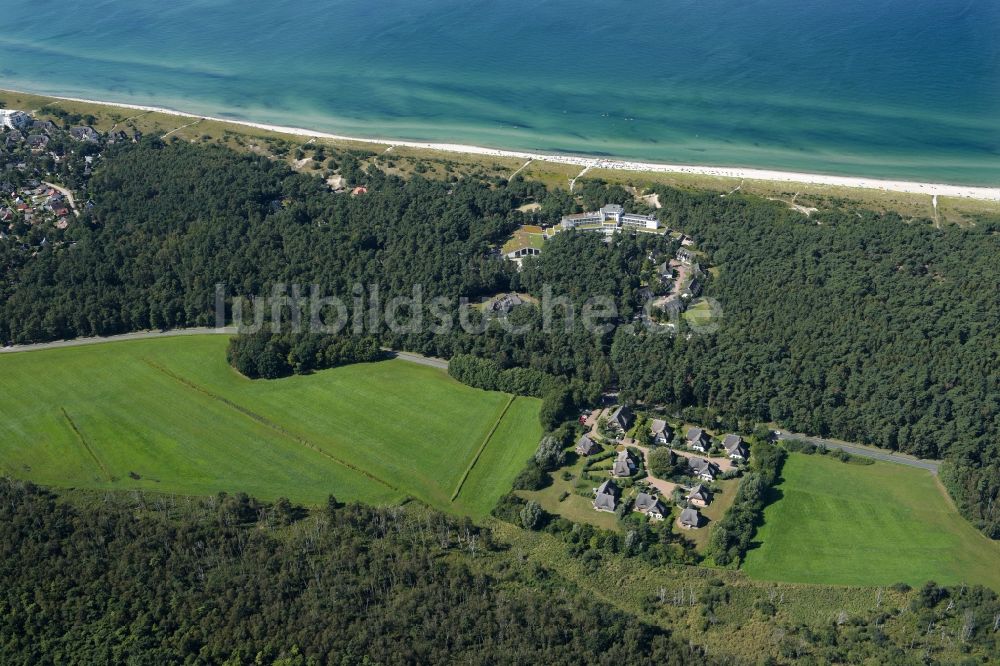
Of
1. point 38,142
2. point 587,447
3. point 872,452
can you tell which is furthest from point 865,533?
point 38,142

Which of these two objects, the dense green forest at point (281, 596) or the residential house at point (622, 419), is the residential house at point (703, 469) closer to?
the residential house at point (622, 419)

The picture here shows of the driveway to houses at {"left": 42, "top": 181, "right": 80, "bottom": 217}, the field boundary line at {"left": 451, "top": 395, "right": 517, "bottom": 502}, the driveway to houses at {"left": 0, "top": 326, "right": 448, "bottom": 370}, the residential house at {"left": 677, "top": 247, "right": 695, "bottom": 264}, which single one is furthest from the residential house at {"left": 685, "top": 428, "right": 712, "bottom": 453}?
the driveway to houses at {"left": 42, "top": 181, "right": 80, "bottom": 217}

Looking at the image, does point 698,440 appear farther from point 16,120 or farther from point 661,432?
point 16,120

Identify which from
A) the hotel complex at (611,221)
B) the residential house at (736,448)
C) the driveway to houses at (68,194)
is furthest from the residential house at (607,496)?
the driveway to houses at (68,194)

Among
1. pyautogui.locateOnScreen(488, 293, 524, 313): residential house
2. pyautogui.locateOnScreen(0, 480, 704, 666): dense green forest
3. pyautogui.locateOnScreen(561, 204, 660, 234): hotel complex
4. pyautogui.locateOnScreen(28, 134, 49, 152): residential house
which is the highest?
pyautogui.locateOnScreen(28, 134, 49, 152): residential house

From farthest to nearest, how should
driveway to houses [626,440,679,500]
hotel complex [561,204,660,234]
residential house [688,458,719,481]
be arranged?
hotel complex [561,204,660,234], residential house [688,458,719,481], driveway to houses [626,440,679,500]

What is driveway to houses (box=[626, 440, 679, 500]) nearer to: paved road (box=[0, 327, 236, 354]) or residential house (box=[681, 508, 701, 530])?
residential house (box=[681, 508, 701, 530])
